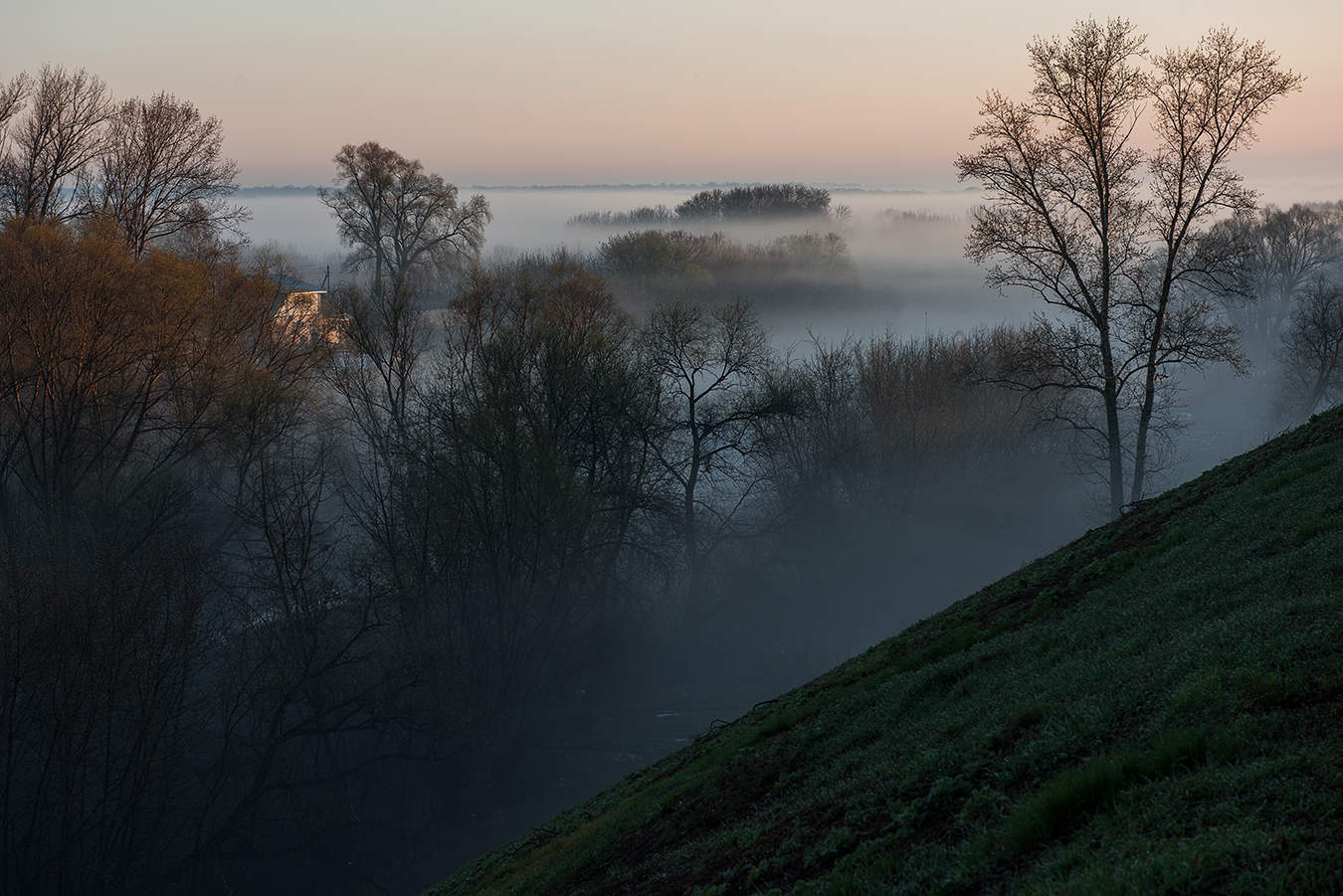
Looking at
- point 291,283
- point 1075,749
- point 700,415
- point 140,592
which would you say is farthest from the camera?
point 291,283

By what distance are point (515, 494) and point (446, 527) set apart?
2607 millimetres

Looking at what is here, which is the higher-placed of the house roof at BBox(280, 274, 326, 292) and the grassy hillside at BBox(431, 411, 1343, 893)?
the house roof at BBox(280, 274, 326, 292)

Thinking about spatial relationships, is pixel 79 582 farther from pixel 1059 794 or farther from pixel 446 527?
pixel 1059 794

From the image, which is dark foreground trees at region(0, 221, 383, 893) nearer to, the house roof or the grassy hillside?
the house roof

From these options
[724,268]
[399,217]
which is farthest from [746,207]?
[399,217]

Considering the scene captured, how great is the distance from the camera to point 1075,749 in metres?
7.20

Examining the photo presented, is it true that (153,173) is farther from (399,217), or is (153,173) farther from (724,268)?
(724,268)

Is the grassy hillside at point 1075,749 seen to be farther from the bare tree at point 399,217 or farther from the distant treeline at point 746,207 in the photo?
the distant treeline at point 746,207

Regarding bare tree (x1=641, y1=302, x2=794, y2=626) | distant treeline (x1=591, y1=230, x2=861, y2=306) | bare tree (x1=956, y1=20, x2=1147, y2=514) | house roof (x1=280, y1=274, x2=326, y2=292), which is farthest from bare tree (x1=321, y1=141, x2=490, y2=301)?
bare tree (x1=956, y1=20, x2=1147, y2=514)

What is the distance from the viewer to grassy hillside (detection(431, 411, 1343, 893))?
5.43 meters

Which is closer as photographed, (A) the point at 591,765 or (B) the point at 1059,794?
(B) the point at 1059,794

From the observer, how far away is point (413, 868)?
25828 mm

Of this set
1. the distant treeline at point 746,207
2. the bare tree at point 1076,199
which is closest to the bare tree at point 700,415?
the bare tree at point 1076,199

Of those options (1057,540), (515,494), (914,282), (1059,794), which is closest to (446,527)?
(515,494)
